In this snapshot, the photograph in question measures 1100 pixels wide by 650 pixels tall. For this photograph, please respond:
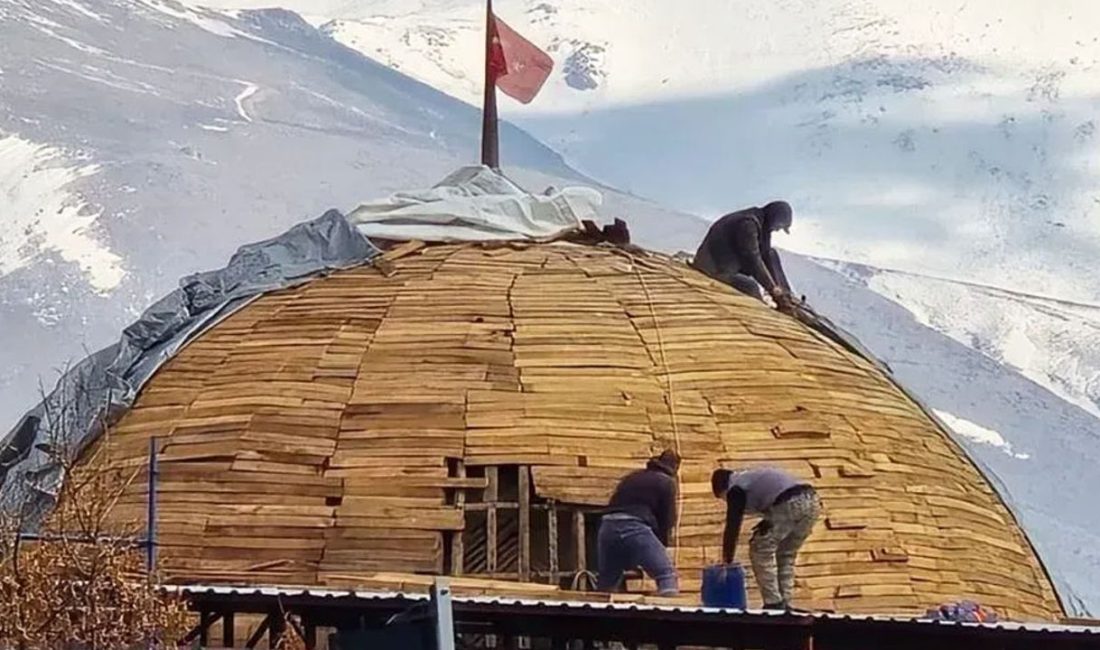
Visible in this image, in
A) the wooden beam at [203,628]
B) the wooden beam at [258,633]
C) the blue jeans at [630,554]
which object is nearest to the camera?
the wooden beam at [203,628]

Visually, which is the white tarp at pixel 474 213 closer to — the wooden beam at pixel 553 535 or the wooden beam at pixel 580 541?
the wooden beam at pixel 553 535

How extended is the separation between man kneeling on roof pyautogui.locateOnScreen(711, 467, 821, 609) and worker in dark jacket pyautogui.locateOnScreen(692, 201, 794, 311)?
20.0 feet

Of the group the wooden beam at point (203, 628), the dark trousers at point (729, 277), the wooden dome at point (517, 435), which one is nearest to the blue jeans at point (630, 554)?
the wooden dome at point (517, 435)

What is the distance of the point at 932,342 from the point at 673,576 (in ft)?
312

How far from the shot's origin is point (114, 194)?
357 feet

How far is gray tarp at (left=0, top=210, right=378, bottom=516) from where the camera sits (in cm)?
2550

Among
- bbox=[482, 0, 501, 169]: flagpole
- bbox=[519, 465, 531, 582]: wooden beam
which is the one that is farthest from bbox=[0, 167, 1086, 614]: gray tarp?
bbox=[519, 465, 531, 582]: wooden beam

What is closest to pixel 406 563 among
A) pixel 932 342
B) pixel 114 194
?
pixel 114 194

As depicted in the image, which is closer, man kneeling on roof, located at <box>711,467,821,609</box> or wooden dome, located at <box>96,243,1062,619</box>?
man kneeling on roof, located at <box>711,467,821,609</box>

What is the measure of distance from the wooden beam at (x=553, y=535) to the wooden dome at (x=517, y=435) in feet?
0.05

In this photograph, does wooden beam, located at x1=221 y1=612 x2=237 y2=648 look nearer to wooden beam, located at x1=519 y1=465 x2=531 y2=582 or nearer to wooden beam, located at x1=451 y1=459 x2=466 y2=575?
wooden beam, located at x1=451 y1=459 x2=466 y2=575

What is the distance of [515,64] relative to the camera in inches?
1236

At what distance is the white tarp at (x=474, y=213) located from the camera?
27844mm

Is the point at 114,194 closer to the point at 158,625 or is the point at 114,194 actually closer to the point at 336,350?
the point at 336,350
